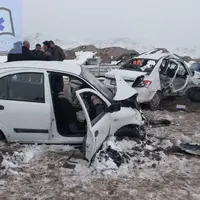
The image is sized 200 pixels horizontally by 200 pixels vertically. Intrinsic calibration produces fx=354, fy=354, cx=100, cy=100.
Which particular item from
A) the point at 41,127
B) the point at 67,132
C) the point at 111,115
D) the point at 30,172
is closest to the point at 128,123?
the point at 111,115

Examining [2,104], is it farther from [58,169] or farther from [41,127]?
[58,169]

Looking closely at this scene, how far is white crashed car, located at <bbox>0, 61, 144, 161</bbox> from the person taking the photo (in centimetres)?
572

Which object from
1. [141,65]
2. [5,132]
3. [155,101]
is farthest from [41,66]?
[141,65]

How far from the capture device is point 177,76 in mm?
11562

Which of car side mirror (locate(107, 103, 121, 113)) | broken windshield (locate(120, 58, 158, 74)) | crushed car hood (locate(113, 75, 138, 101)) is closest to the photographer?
car side mirror (locate(107, 103, 121, 113))

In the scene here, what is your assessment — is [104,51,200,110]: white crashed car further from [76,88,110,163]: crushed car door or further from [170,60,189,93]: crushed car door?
[76,88,110,163]: crushed car door

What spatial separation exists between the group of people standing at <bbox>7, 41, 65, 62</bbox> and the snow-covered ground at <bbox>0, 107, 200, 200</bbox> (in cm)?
416

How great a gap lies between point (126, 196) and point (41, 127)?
1.93 meters

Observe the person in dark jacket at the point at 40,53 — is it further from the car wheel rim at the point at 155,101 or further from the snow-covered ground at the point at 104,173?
the snow-covered ground at the point at 104,173

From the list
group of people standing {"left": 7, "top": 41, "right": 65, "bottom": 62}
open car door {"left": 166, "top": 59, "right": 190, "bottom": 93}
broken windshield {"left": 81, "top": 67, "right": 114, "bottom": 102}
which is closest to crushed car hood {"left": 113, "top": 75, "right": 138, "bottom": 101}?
broken windshield {"left": 81, "top": 67, "right": 114, "bottom": 102}

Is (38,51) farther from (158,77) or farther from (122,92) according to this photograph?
(122,92)

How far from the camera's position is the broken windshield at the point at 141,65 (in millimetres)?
10534

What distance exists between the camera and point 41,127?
5789 mm

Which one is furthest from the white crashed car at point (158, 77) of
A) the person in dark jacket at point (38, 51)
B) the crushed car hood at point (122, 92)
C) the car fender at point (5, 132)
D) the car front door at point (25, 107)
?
the car fender at point (5, 132)
